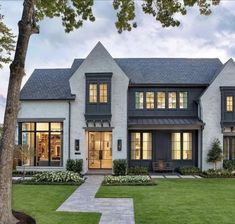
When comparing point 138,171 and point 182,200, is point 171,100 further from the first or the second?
point 182,200

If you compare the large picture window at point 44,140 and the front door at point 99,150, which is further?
the front door at point 99,150

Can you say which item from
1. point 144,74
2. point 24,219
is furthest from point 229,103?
point 24,219

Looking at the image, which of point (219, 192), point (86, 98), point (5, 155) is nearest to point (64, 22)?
point (5, 155)

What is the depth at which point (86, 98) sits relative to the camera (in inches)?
953

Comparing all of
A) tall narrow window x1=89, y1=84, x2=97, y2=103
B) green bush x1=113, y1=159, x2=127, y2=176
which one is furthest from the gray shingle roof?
green bush x1=113, y1=159, x2=127, y2=176

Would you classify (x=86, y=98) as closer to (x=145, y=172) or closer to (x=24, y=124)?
(x=24, y=124)

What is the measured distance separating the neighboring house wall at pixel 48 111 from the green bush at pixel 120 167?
3.49m

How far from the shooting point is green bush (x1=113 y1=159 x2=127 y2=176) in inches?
917

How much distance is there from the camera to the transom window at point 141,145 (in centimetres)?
2552

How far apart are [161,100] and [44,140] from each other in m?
8.77

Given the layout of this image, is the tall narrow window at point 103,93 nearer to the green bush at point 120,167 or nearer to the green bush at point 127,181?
the green bush at point 120,167

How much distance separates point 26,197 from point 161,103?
13750 mm

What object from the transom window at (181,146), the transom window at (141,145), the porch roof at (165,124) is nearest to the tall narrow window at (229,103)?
the porch roof at (165,124)

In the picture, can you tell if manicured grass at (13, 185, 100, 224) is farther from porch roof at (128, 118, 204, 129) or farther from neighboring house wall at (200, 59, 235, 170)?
neighboring house wall at (200, 59, 235, 170)
